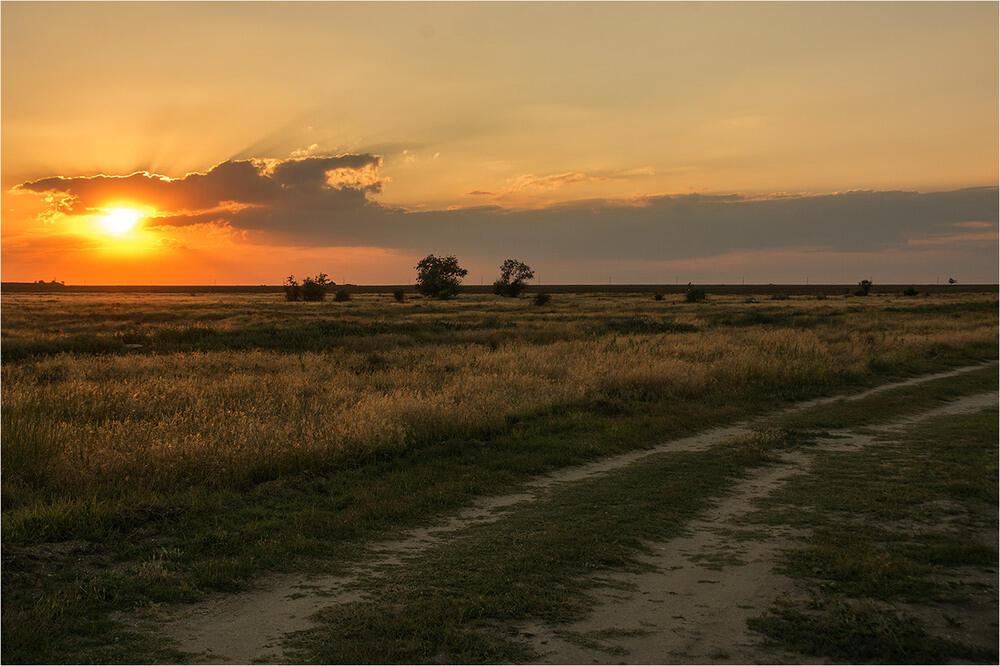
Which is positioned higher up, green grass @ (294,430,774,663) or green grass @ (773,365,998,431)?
green grass @ (294,430,774,663)

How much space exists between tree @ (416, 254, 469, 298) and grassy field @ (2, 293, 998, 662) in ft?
296

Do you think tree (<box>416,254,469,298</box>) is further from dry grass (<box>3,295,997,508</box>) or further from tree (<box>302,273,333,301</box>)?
dry grass (<box>3,295,997,508</box>)

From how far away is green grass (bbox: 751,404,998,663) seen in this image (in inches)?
252

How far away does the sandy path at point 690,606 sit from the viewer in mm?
6148

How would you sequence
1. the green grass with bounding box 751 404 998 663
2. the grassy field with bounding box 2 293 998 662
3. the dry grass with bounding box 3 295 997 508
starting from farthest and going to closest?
the dry grass with bounding box 3 295 997 508, the grassy field with bounding box 2 293 998 662, the green grass with bounding box 751 404 998 663

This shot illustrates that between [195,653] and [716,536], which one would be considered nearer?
[195,653]

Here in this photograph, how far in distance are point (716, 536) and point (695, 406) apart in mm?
10443

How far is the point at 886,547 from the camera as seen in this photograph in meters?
8.84

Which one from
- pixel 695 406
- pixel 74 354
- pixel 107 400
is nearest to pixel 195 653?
pixel 107 400

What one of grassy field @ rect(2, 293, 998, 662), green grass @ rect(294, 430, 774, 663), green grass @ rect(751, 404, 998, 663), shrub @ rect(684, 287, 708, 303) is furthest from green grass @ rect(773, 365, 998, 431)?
shrub @ rect(684, 287, 708, 303)

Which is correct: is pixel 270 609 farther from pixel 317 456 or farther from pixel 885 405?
pixel 885 405

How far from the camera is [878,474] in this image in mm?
12641

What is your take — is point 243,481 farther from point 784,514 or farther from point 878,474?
point 878,474

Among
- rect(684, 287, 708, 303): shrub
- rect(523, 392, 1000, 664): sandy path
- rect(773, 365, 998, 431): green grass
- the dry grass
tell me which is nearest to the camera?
rect(523, 392, 1000, 664): sandy path
